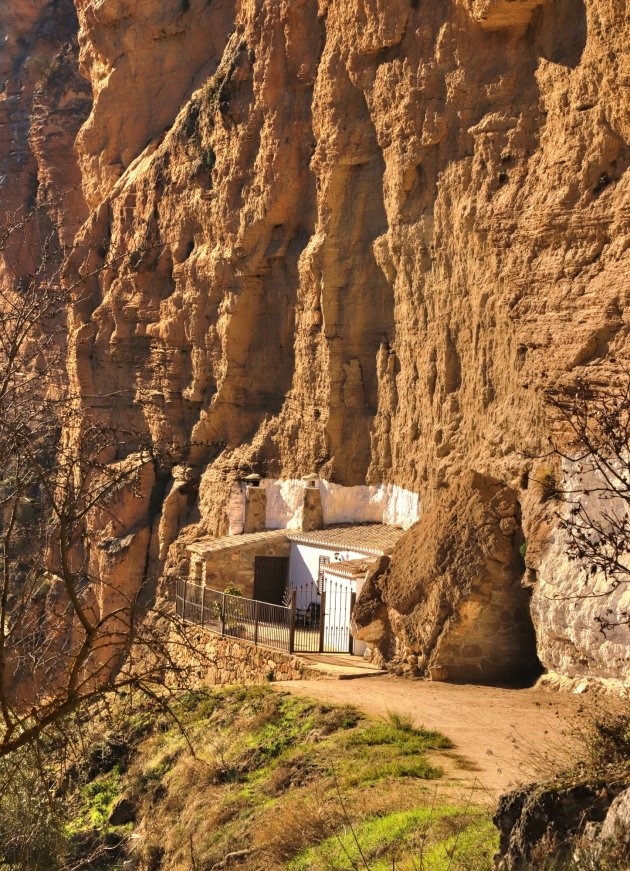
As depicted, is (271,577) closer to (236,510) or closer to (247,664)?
(236,510)

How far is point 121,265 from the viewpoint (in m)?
33.2

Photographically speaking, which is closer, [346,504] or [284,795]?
[284,795]

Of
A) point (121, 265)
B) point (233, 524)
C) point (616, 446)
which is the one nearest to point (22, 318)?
point (616, 446)

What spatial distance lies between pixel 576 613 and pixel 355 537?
844 centimetres

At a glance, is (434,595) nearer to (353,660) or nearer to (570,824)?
(353,660)

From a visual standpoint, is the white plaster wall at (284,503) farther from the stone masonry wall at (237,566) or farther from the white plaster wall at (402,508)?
the white plaster wall at (402,508)

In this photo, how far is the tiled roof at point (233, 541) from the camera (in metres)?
25.5

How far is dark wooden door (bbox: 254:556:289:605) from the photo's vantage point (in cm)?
2546

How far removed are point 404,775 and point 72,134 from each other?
33084 millimetres

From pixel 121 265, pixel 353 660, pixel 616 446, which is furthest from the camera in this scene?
pixel 121 265

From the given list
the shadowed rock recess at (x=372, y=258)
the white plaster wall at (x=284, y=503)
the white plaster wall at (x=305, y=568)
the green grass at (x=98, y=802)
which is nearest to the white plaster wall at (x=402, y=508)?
the shadowed rock recess at (x=372, y=258)

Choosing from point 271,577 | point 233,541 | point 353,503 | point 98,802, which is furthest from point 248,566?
point 98,802

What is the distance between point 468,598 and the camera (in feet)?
58.7

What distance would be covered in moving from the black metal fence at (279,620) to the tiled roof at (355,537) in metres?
0.99
